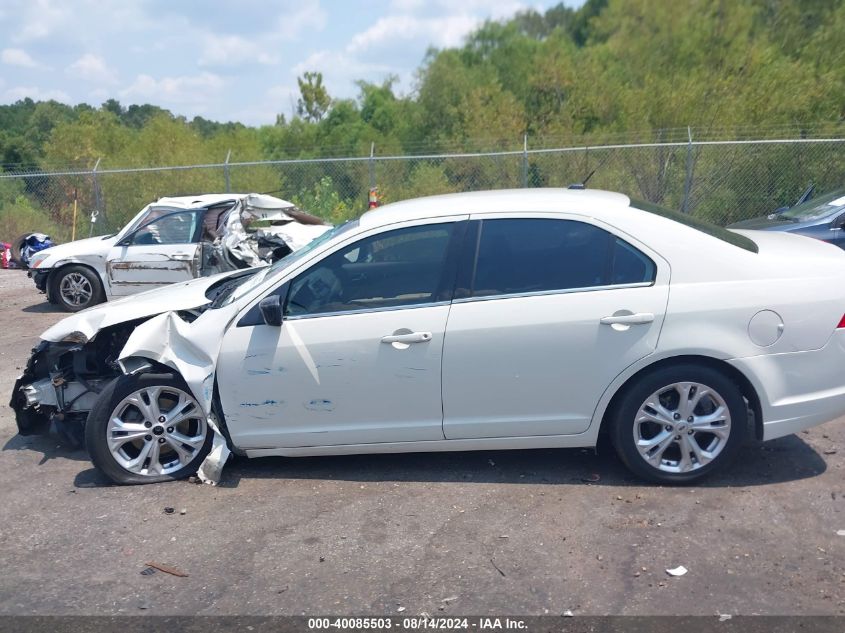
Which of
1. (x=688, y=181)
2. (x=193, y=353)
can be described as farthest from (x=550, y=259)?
(x=688, y=181)

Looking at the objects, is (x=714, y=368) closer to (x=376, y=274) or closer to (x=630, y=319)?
(x=630, y=319)

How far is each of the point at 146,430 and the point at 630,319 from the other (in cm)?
298

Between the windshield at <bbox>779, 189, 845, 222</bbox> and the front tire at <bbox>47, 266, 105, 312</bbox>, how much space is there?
9.00 meters

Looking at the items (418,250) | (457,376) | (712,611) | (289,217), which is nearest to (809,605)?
(712,611)

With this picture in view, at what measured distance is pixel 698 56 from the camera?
74.4ft

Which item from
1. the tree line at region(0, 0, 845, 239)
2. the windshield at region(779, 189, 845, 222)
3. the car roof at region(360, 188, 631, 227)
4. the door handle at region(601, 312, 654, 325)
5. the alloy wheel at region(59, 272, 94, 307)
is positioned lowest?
the alloy wheel at region(59, 272, 94, 307)

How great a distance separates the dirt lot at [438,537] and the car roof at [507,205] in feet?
5.15

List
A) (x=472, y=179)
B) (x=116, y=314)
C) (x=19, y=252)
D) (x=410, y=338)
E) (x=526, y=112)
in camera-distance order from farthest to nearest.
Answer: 1. (x=526, y=112)
2. (x=472, y=179)
3. (x=19, y=252)
4. (x=116, y=314)
5. (x=410, y=338)

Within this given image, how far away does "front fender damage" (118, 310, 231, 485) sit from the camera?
188 inches

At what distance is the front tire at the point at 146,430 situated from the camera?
493 cm

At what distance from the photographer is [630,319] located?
440 centimetres

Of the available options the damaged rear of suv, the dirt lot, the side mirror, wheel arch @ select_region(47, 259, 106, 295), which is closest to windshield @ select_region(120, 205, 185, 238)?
the damaged rear of suv

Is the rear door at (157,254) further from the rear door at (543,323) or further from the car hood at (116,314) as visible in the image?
the rear door at (543,323)

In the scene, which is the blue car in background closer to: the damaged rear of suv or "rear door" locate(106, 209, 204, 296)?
the damaged rear of suv
